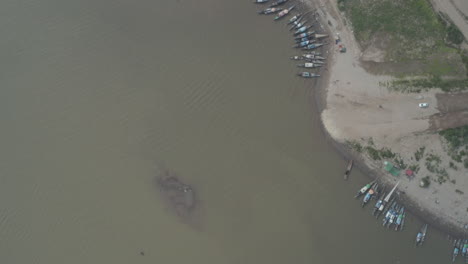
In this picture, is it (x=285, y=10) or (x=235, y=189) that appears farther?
(x=285, y=10)

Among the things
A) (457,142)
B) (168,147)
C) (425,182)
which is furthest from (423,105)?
(168,147)

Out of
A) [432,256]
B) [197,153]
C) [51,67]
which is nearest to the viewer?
[432,256]

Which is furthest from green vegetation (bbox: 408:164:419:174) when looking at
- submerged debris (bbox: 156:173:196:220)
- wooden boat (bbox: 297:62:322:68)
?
submerged debris (bbox: 156:173:196:220)

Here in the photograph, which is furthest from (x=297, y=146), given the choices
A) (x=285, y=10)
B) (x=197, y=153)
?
(x=285, y=10)

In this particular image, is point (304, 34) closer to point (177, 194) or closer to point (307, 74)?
point (307, 74)

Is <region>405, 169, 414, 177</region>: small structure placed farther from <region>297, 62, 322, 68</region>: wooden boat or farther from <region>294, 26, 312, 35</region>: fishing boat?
<region>294, 26, 312, 35</region>: fishing boat

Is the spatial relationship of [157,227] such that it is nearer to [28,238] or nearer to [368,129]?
[28,238]

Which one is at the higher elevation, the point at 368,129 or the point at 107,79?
the point at 368,129
